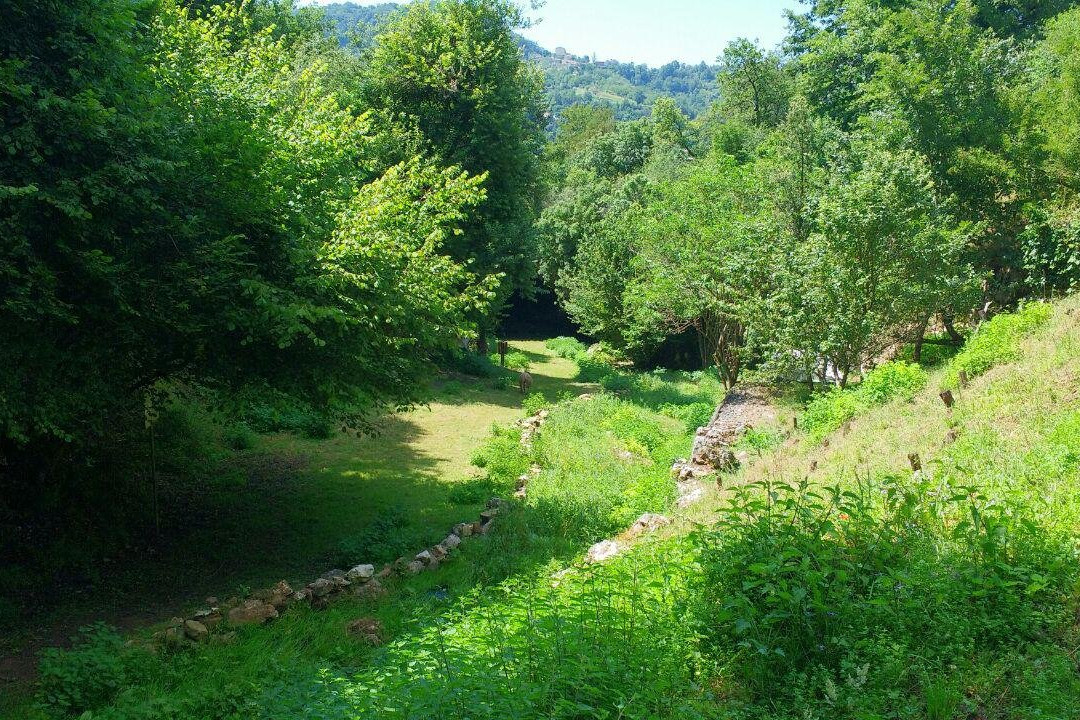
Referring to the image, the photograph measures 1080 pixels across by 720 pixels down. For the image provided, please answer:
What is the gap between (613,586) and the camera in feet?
21.7

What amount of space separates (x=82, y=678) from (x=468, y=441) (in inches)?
466

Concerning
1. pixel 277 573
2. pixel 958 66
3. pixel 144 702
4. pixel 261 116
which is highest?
pixel 958 66

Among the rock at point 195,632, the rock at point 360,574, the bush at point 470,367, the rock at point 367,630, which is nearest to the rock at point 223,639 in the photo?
the rock at point 195,632

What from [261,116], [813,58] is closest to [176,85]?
[261,116]

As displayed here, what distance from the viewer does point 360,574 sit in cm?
899

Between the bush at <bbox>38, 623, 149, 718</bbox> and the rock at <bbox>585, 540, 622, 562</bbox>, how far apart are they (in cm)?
479

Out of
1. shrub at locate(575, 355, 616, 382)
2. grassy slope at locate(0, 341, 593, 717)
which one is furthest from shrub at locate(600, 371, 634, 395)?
grassy slope at locate(0, 341, 593, 717)

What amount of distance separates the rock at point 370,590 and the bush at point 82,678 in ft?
8.40

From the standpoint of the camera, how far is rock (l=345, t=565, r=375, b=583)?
8.95m

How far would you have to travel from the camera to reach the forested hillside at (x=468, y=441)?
5180 mm

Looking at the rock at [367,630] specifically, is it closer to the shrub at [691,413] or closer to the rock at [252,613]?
the rock at [252,613]

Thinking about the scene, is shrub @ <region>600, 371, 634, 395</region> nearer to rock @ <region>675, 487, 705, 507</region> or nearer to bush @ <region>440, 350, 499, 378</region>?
bush @ <region>440, 350, 499, 378</region>

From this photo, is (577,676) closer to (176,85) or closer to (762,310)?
(176,85)

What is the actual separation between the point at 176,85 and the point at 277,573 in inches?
256
